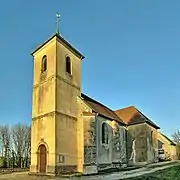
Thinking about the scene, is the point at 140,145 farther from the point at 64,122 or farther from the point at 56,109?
the point at 56,109

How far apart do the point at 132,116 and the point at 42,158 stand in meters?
15.9

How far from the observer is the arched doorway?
23.7 metres

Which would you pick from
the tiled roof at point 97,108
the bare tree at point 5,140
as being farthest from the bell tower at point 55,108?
the bare tree at point 5,140

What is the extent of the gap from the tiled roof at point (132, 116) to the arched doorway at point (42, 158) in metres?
14.2

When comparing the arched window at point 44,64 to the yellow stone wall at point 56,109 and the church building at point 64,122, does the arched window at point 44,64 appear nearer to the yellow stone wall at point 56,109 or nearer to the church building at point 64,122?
the church building at point 64,122

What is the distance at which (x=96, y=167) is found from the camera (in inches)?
963

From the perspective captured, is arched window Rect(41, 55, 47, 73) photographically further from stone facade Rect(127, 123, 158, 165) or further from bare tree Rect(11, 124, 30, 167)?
bare tree Rect(11, 124, 30, 167)

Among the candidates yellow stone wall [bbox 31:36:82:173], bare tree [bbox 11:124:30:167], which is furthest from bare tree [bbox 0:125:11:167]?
yellow stone wall [bbox 31:36:82:173]

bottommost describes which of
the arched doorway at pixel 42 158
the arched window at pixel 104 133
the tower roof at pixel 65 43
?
the arched doorway at pixel 42 158

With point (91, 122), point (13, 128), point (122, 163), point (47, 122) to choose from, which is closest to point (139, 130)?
point (122, 163)

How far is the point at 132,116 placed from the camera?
1407 inches

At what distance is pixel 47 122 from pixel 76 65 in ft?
25.1

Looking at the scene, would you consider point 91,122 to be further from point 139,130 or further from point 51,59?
point 139,130

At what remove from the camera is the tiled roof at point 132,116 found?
3436 centimetres
